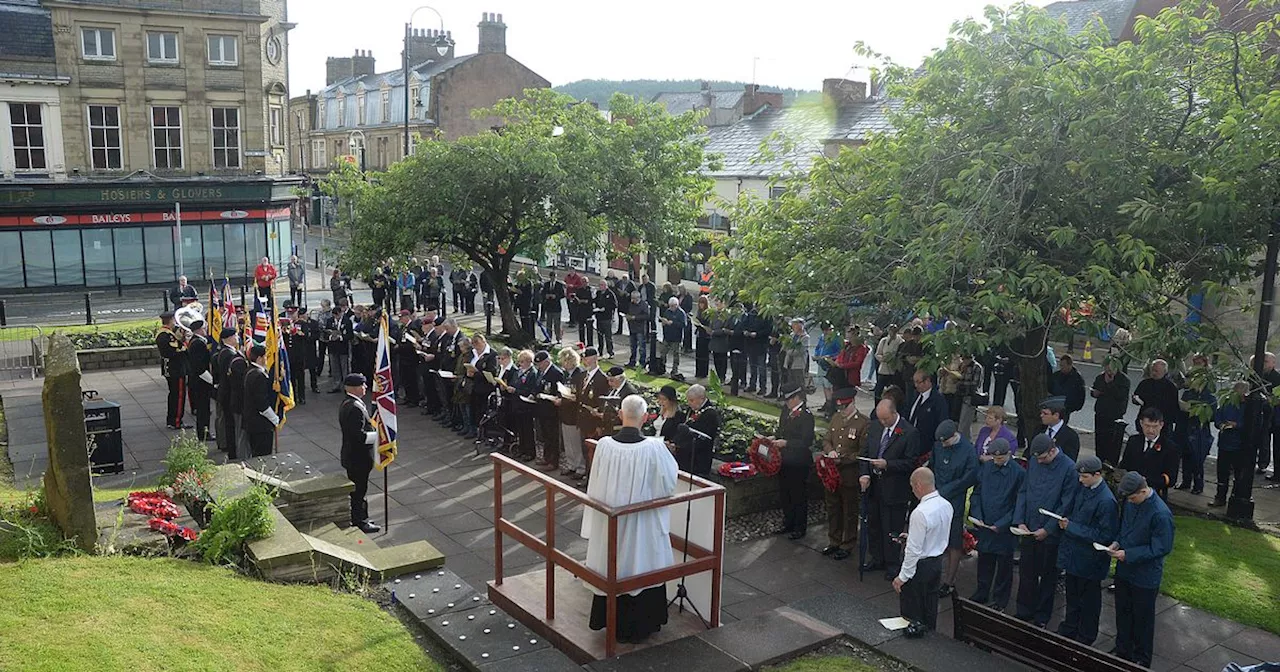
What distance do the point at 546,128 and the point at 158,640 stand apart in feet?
65.7

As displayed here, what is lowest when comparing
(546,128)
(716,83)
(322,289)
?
(322,289)

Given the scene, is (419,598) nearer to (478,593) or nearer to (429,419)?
(478,593)

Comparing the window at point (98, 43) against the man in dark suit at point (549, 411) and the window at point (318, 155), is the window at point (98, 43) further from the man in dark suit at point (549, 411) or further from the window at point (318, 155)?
the window at point (318, 155)

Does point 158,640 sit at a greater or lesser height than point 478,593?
greater

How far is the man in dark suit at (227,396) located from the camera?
590 inches

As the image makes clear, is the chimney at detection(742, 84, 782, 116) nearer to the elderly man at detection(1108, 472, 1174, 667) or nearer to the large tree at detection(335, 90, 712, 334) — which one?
the large tree at detection(335, 90, 712, 334)

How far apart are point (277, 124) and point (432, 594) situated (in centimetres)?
4127

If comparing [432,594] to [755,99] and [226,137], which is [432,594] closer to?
[226,137]

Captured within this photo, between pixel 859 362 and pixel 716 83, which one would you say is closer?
pixel 859 362

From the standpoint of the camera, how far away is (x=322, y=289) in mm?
41188

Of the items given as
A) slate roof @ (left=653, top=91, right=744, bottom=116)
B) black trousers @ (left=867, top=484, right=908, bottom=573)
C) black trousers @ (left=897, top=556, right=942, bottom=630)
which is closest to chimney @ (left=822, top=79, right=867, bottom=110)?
slate roof @ (left=653, top=91, right=744, bottom=116)

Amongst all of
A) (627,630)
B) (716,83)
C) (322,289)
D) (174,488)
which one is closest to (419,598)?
(627,630)

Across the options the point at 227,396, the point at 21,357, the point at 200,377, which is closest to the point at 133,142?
the point at 21,357

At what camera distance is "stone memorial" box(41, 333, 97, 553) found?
8703 mm
